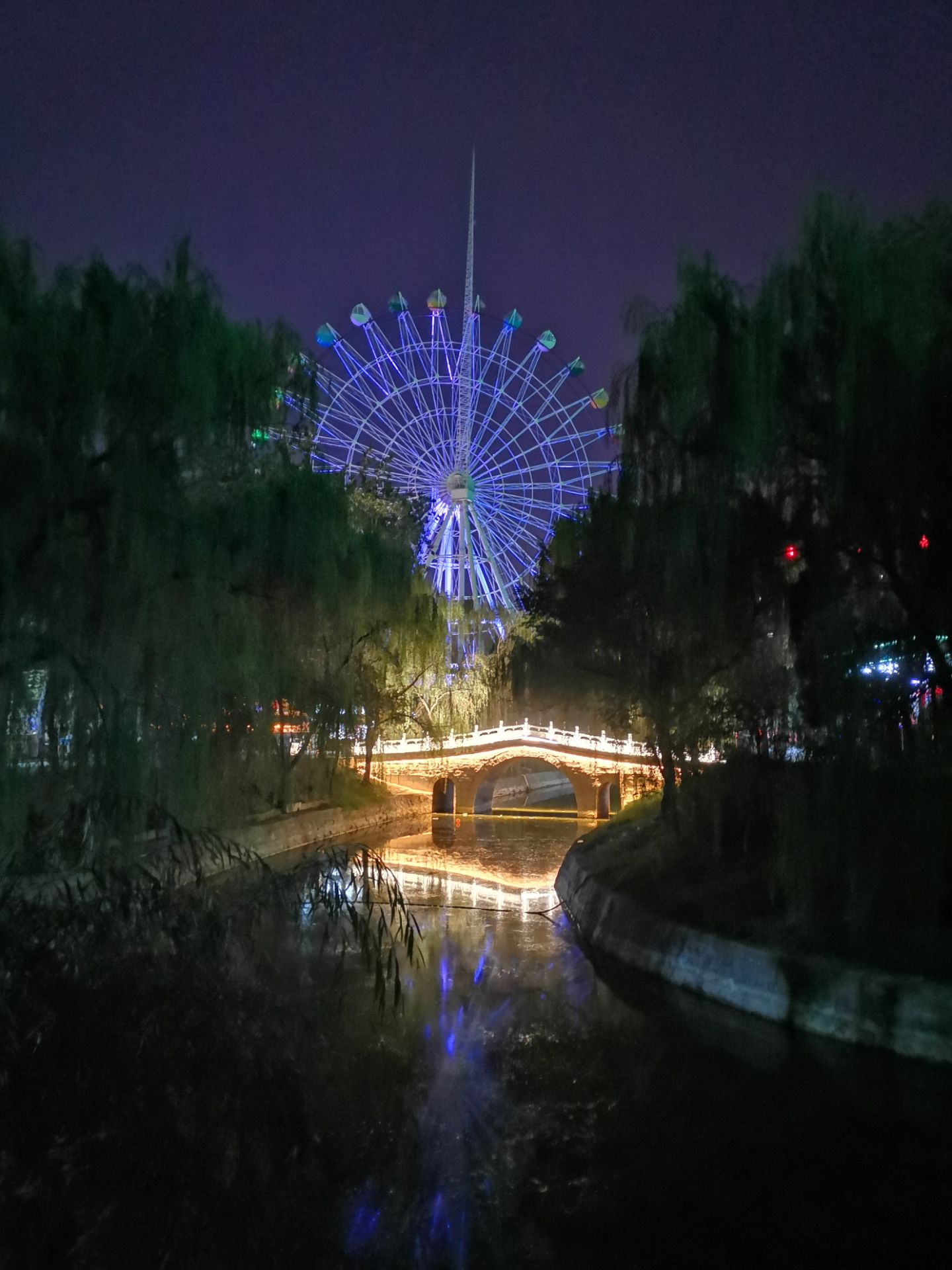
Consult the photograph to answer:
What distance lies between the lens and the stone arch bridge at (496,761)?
36500 millimetres

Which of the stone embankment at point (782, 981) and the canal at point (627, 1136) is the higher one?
the stone embankment at point (782, 981)

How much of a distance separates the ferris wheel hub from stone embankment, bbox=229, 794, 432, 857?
11126 millimetres

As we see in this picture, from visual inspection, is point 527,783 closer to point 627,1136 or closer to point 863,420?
point 863,420

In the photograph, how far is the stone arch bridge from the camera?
3650cm

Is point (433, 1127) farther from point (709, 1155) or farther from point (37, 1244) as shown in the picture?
point (37, 1244)

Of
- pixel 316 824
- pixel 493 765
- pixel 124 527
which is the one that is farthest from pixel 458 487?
pixel 124 527

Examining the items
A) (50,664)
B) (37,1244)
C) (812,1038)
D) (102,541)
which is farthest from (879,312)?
(37,1244)

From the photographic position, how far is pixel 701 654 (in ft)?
46.3

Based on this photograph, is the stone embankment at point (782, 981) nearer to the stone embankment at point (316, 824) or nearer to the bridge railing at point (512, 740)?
the stone embankment at point (316, 824)

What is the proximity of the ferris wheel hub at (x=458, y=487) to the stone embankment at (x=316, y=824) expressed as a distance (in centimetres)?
1113

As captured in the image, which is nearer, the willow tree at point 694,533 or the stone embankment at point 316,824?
the willow tree at point 694,533

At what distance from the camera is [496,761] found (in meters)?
39.2

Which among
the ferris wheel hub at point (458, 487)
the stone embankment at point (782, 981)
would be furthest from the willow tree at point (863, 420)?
the ferris wheel hub at point (458, 487)

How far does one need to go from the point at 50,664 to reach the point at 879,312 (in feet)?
30.2
